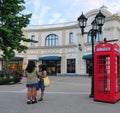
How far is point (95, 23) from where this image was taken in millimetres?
13641

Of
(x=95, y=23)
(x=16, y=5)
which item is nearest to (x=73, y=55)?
(x=16, y=5)

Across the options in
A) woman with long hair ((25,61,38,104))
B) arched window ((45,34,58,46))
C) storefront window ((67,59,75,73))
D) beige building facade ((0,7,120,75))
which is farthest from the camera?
arched window ((45,34,58,46))

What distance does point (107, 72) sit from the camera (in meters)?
11.4

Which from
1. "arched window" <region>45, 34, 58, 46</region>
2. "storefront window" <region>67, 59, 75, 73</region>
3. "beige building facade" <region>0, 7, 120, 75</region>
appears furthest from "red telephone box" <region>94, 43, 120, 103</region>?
"arched window" <region>45, 34, 58, 46</region>

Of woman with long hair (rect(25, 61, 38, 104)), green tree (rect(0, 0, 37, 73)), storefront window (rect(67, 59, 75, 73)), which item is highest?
green tree (rect(0, 0, 37, 73))

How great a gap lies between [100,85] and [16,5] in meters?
13.4

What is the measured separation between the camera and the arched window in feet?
162

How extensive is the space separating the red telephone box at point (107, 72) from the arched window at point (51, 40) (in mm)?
37792

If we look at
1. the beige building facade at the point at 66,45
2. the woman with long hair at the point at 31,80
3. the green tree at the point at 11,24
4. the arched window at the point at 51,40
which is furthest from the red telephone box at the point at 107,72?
the arched window at the point at 51,40

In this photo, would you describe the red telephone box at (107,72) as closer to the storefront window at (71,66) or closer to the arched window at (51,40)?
the storefront window at (71,66)

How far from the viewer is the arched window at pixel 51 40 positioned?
49.5 meters

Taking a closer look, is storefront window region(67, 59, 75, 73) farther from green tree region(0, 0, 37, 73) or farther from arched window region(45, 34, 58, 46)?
green tree region(0, 0, 37, 73)

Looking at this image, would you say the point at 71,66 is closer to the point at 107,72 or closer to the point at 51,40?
the point at 51,40

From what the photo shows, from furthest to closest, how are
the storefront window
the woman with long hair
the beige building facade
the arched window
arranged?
1. the arched window
2. the storefront window
3. the beige building facade
4. the woman with long hair
